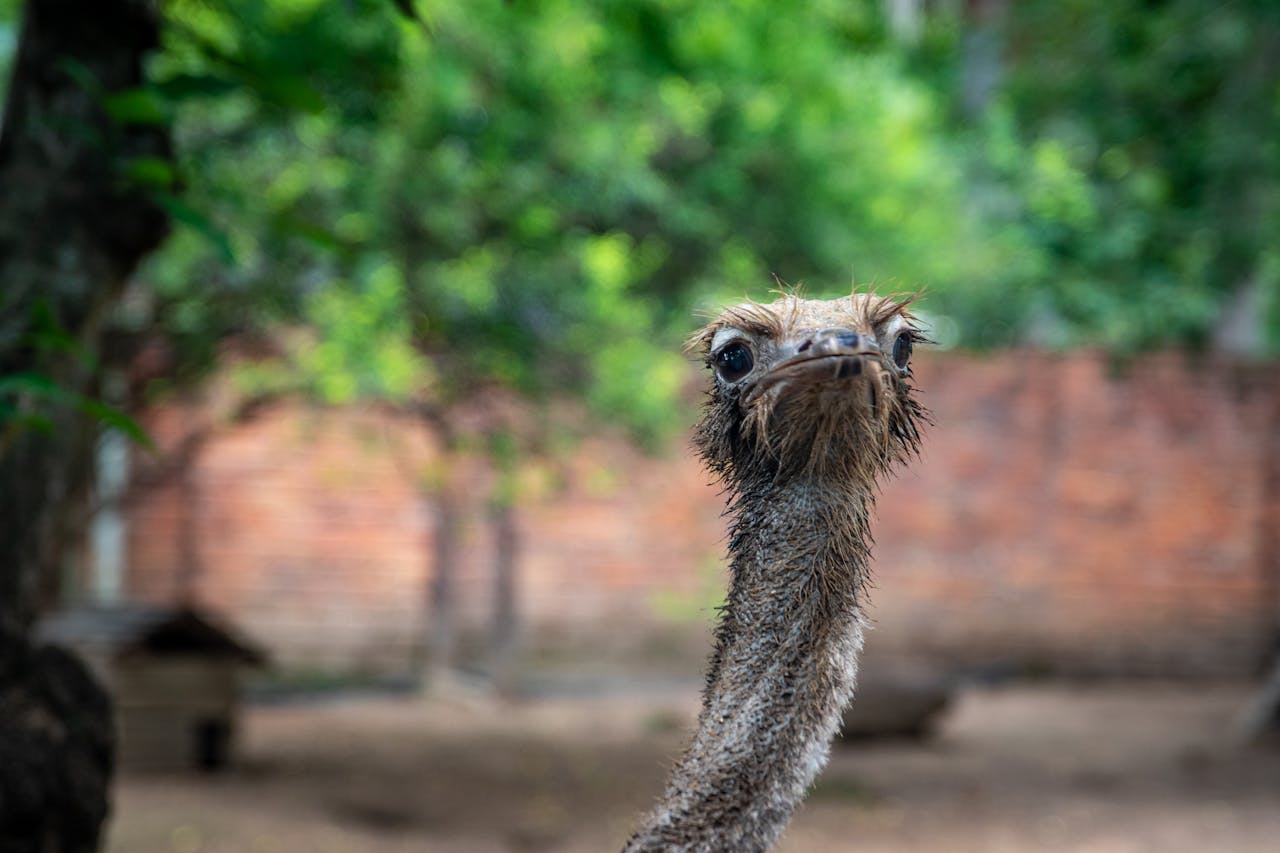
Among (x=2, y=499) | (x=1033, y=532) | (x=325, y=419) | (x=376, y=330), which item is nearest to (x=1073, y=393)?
(x=1033, y=532)

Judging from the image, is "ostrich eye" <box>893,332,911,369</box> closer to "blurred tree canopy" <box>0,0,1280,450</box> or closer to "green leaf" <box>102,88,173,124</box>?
"blurred tree canopy" <box>0,0,1280,450</box>

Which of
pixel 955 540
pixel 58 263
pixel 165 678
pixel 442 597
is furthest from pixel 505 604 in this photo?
pixel 58 263

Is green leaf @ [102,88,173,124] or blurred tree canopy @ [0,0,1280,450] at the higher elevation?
blurred tree canopy @ [0,0,1280,450]

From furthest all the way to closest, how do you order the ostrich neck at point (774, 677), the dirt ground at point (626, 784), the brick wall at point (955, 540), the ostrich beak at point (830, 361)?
the brick wall at point (955, 540)
the dirt ground at point (626, 784)
the ostrich neck at point (774, 677)
the ostrich beak at point (830, 361)

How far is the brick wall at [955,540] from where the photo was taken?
35.7 feet

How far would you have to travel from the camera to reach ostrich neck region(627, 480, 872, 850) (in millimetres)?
1587

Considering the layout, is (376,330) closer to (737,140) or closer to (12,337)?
(737,140)

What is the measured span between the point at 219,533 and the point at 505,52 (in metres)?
6.15

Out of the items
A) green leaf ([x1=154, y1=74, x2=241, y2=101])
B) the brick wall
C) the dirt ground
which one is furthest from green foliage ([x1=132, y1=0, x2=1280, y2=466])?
the dirt ground

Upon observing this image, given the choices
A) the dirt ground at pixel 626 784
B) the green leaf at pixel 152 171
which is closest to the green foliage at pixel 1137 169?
the dirt ground at pixel 626 784

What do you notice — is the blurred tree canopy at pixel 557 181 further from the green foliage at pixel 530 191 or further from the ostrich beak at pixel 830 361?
the ostrich beak at pixel 830 361

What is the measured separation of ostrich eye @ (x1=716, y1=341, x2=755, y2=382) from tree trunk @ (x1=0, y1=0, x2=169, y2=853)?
1.79 m

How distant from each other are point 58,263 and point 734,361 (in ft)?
6.76

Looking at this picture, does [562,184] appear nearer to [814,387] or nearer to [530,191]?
[530,191]
